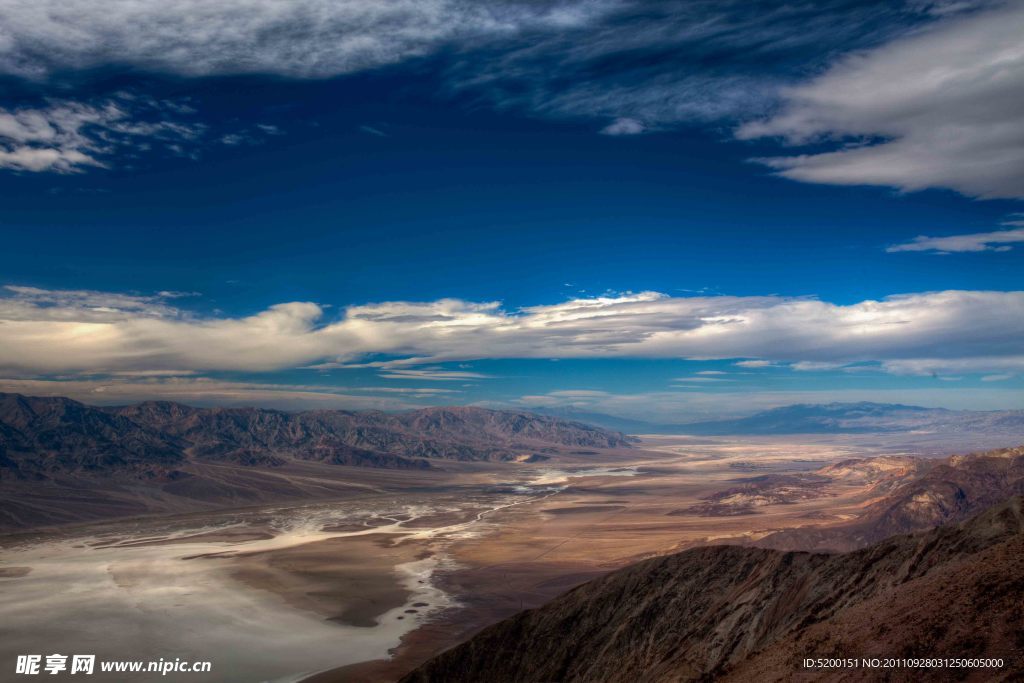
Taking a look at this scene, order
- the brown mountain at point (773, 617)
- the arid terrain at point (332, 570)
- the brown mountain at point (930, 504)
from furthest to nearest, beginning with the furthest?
the brown mountain at point (930, 504), the arid terrain at point (332, 570), the brown mountain at point (773, 617)

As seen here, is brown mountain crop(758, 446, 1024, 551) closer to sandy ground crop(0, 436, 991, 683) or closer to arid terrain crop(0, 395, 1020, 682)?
arid terrain crop(0, 395, 1020, 682)

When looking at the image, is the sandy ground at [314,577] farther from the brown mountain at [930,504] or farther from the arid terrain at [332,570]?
the brown mountain at [930,504]

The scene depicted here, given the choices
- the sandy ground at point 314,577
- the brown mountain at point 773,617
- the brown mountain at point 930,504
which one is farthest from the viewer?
the brown mountain at point 930,504

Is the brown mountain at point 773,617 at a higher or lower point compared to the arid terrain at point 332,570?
higher

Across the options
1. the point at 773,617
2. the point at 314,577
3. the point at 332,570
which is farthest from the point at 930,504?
the point at 314,577

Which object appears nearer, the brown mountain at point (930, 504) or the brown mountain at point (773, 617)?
the brown mountain at point (773, 617)

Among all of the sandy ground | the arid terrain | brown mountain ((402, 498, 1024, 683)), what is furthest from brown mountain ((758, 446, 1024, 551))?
brown mountain ((402, 498, 1024, 683))

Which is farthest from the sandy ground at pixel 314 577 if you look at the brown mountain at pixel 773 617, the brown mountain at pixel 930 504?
the brown mountain at pixel 773 617

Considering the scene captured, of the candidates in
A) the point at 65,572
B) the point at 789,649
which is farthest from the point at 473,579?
the point at 789,649
